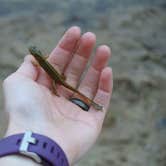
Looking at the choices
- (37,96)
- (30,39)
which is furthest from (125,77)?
(37,96)

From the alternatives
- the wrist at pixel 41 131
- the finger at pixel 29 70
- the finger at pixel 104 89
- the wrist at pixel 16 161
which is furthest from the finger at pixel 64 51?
the wrist at pixel 16 161

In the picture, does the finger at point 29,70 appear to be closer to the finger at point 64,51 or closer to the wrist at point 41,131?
the finger at point 64,51

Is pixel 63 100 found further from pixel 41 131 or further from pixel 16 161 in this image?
pixel 16 161

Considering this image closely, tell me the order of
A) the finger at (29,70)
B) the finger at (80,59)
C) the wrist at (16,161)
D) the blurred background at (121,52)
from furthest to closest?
the blurred background at (121,52)
the finger at (80,59)
the finger at (29,70)
the wrist at (16,161)

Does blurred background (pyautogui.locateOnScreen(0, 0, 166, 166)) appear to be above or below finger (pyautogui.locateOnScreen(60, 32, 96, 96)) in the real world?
above

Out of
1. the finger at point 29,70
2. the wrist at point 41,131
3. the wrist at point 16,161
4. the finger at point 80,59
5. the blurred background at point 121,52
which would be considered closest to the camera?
the wrist at point 16,161

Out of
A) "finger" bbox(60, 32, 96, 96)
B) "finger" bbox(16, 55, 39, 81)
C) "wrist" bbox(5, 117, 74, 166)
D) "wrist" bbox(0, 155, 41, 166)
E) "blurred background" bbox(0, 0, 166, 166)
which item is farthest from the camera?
"blurred background" bbox(0, 0, 166, 166)

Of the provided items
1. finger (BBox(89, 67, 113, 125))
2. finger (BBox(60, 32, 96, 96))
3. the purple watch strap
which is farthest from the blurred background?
the purple watch strap

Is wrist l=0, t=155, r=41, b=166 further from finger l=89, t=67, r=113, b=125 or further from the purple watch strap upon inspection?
finger l=89, t=67, r=113, b=125
